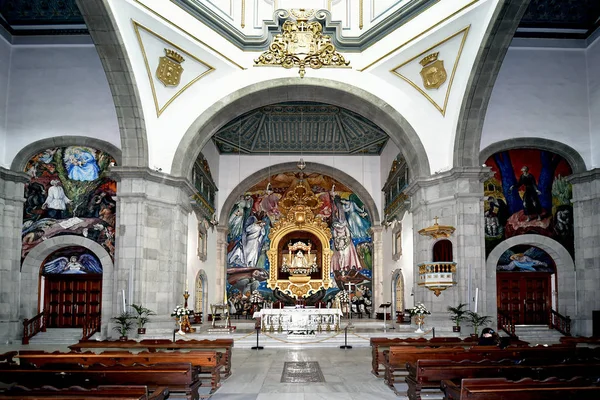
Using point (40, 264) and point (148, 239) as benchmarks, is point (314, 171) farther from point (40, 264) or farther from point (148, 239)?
point (40, 264)

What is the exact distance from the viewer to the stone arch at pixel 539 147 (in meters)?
16.8

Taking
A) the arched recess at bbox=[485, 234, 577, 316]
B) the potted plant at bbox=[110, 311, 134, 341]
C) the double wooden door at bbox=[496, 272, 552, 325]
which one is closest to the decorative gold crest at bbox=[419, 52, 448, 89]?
A: the arched recess at bbox=[485, 234, 577, 316]

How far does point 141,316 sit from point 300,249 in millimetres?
12536

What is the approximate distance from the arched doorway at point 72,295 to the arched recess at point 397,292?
34.0 feet

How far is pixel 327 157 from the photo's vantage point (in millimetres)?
25844

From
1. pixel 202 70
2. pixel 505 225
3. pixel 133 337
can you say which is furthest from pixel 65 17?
pixel 505 225

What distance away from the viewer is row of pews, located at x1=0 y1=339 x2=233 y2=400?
15.9 ft

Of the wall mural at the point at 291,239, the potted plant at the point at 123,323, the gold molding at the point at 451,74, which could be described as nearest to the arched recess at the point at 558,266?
the gold molding at the point at 451,74

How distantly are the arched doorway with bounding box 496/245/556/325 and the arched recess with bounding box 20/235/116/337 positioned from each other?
11316mm

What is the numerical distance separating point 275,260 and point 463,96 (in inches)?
540

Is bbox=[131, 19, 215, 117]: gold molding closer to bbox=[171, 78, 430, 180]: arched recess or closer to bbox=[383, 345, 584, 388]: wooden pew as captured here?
bbox=[171, 78, 430, 180]: arched recess

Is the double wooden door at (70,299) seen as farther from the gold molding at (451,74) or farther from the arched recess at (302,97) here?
the gold molding at (451,74)

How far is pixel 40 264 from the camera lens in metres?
17.2

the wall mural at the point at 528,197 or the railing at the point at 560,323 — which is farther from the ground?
the wall mural at the point at 528,197
